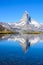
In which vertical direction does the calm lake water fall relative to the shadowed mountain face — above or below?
below

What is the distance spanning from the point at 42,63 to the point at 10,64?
277cm

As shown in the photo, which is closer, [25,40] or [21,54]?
[21,54]

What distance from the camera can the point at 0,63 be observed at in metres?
18.4

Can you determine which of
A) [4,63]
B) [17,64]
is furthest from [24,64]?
[4,63]

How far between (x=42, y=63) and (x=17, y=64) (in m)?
2.18

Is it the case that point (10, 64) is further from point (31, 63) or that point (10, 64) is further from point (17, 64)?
point (31, 63)

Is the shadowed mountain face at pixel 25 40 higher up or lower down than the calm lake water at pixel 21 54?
higher up

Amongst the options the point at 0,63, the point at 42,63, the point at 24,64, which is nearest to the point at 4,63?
the point at 0,63

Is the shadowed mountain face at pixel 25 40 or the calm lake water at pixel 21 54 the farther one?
the shadowed mountain face at pixel 25 40

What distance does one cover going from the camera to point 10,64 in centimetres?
1786

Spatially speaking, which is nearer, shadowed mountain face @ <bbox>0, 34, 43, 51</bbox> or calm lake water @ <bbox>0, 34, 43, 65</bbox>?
calm lake water @ <bbox>0, 34, 43, 65</bbox>

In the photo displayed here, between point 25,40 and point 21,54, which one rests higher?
point 25,40

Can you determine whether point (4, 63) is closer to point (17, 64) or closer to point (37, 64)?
point (17, 64)

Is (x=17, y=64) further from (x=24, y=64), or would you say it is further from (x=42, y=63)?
(x=42, y=63)
